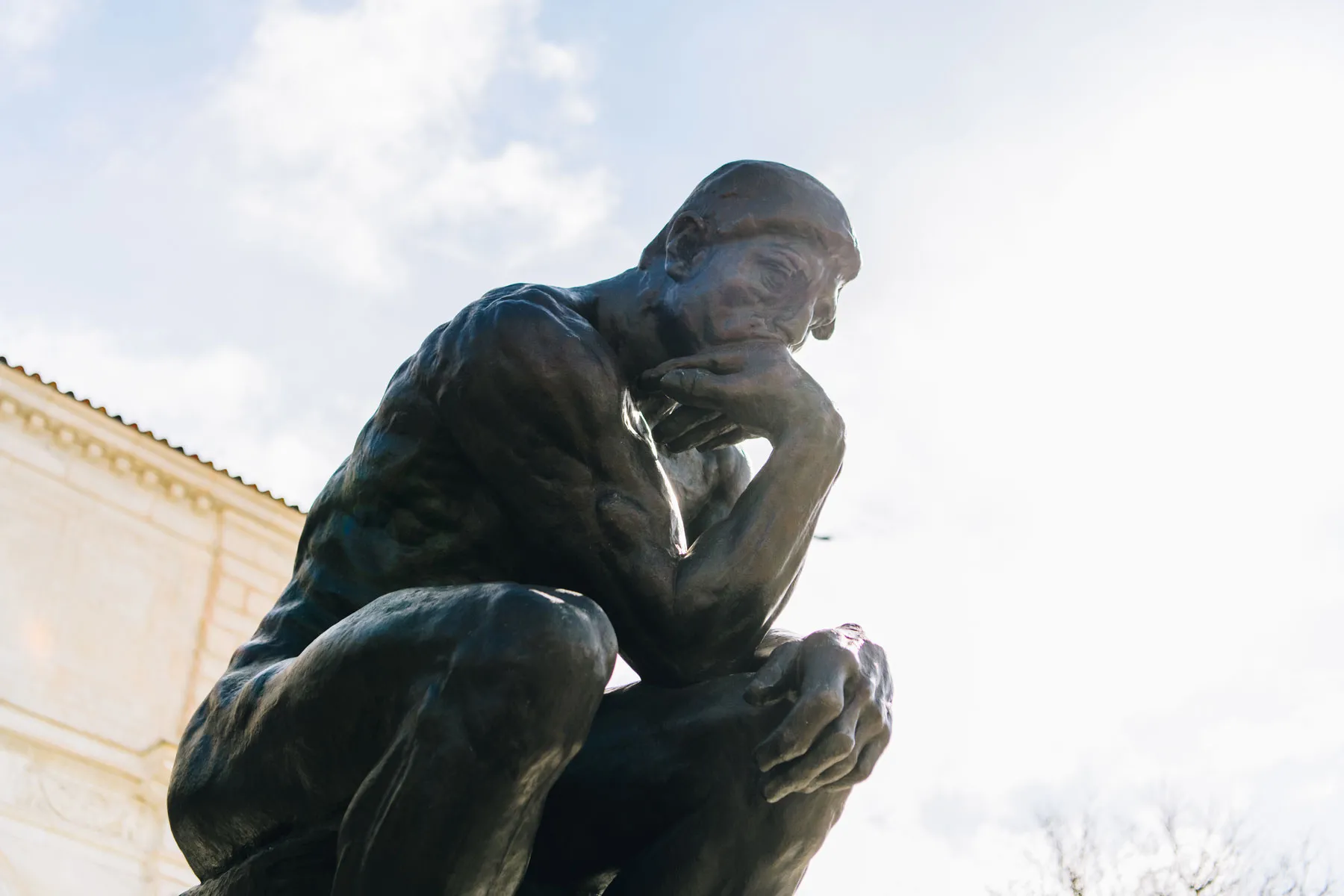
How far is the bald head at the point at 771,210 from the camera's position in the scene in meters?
2.71

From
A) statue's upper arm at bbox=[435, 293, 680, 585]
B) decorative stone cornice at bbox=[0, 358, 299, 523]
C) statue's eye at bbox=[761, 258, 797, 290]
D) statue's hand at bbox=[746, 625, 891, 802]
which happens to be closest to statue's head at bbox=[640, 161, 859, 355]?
statue's eye at bbox=[761, 258, 797, 290]

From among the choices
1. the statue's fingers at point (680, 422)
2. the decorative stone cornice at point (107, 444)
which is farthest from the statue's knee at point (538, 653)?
the decorative stone cornice at point (107, 444)

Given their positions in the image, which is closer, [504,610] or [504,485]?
[504,610]

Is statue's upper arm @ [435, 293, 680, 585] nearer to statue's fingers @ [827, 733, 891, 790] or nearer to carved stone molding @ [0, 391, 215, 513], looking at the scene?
statue's fingers @ [827, 733, 891, 790]

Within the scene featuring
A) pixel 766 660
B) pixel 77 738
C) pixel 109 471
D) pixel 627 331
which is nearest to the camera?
pixel 766 660

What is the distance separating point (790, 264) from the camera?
8.81ft

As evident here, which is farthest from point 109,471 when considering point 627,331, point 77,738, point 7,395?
point 627,331

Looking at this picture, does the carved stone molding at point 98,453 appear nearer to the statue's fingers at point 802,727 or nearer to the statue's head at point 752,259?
the statue's head at point 752,259

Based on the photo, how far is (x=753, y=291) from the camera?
2641 millimetres

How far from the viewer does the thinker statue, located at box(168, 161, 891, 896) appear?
6.53 feet

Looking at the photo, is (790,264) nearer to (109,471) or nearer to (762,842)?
(762,842)

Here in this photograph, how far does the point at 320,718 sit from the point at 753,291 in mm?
970

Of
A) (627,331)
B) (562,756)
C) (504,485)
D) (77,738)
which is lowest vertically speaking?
(562,756)

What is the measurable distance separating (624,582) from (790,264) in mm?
643
